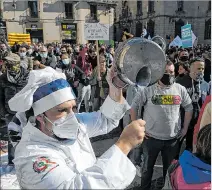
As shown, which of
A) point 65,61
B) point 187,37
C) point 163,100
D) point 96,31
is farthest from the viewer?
point 187,37

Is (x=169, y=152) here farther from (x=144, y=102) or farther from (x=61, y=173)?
(x=61, y=173)

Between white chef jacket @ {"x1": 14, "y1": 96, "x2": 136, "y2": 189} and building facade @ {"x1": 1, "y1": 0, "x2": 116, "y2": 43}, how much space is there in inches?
1086

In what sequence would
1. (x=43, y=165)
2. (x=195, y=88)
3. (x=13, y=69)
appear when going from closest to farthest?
(x=43, y=165) → (x=195, y=88) → (x=13, y=69)

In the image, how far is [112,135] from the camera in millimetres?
4852

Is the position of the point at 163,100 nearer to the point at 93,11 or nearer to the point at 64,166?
the point at 64,166

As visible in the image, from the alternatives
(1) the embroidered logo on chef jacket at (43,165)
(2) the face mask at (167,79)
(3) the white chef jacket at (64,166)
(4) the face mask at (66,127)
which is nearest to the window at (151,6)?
(2) the face mask at (167,79)

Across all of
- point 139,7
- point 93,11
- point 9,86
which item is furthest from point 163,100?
point 139,7

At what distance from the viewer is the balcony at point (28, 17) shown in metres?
28.7

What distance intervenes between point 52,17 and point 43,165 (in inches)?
1188

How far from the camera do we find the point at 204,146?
135 centimetres

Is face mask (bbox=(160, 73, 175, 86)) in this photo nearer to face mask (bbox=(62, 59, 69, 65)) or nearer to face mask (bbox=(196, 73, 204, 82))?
face mask (bbox=(196, 73, 204, 82))

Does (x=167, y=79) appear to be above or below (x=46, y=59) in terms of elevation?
above

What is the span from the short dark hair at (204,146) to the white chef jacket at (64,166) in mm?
378

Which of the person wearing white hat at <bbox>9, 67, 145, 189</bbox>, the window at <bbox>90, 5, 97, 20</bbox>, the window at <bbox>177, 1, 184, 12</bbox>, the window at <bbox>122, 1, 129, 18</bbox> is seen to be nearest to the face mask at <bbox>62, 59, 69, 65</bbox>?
the person wearing white hat at <bbox>9, 67, 145, 189</bbox>
